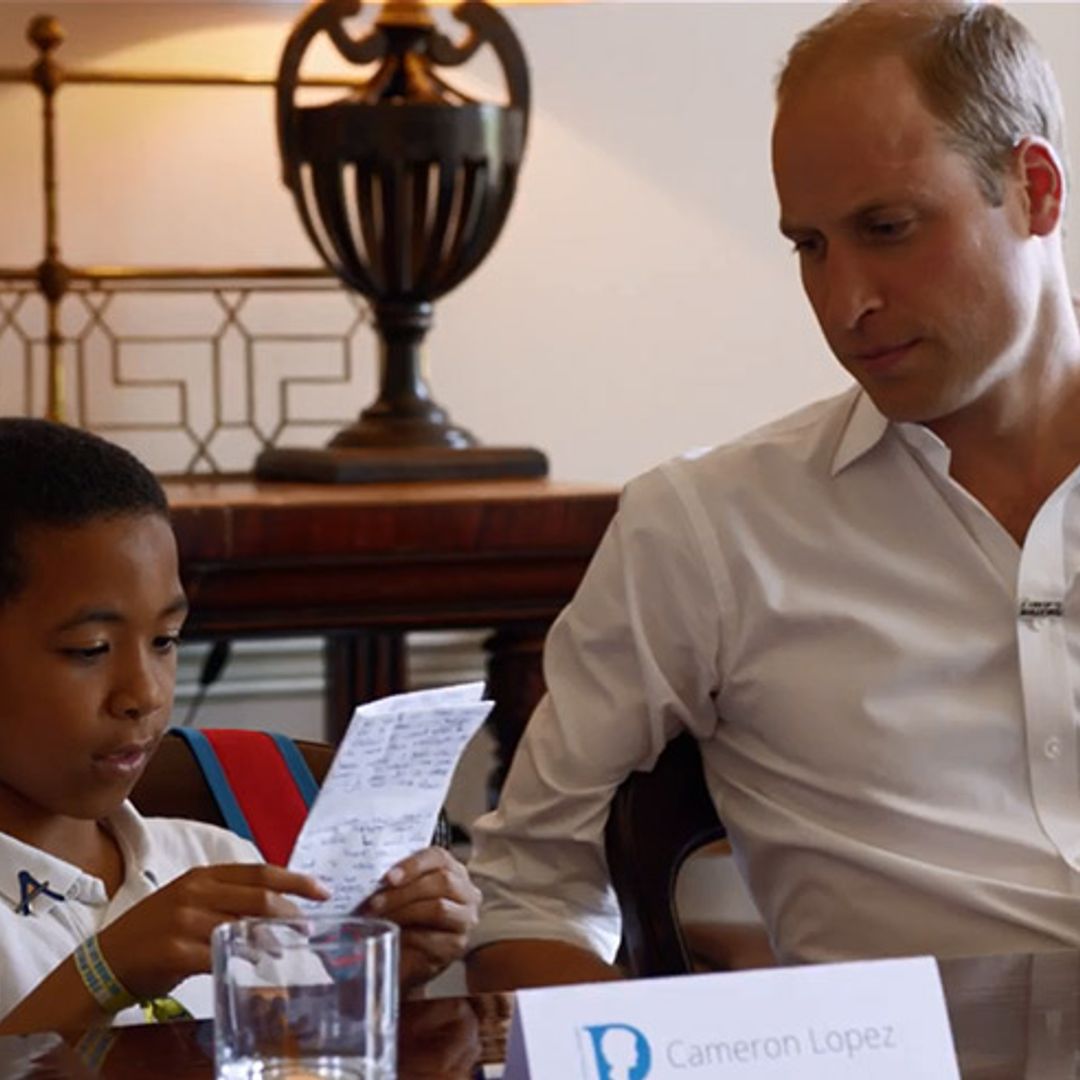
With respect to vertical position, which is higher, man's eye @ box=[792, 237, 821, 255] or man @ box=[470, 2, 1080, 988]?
man's eye @ box=[792, 237, 821, 255]

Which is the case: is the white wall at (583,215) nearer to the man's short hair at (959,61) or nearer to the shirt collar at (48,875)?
the man's short hair at (959,61)

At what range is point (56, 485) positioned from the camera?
1.43 metres

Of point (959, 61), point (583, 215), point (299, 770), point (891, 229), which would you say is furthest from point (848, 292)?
point (583, 215)

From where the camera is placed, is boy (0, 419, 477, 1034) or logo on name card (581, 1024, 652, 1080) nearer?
logo on name card (581, 1024, 652, 1080)

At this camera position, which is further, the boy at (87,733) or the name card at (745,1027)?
the boy at (87,733)

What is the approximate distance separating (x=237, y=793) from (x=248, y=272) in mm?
1853

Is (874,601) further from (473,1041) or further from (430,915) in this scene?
(473,1041)

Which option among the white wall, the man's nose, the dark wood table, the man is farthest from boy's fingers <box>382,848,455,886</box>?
the white wall

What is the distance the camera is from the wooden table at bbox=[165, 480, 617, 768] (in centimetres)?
255

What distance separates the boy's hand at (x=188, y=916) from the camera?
1.18m

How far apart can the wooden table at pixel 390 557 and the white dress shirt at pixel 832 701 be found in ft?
3.13

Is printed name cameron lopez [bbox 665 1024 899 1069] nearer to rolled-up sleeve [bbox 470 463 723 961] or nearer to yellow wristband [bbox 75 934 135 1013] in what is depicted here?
yellow wristband [bbox 75 934 135 1013]

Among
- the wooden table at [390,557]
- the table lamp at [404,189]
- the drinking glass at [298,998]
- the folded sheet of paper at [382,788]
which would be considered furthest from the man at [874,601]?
the table lamp at [404,189]

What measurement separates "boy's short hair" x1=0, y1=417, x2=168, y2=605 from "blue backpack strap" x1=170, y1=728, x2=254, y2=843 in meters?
0.15
